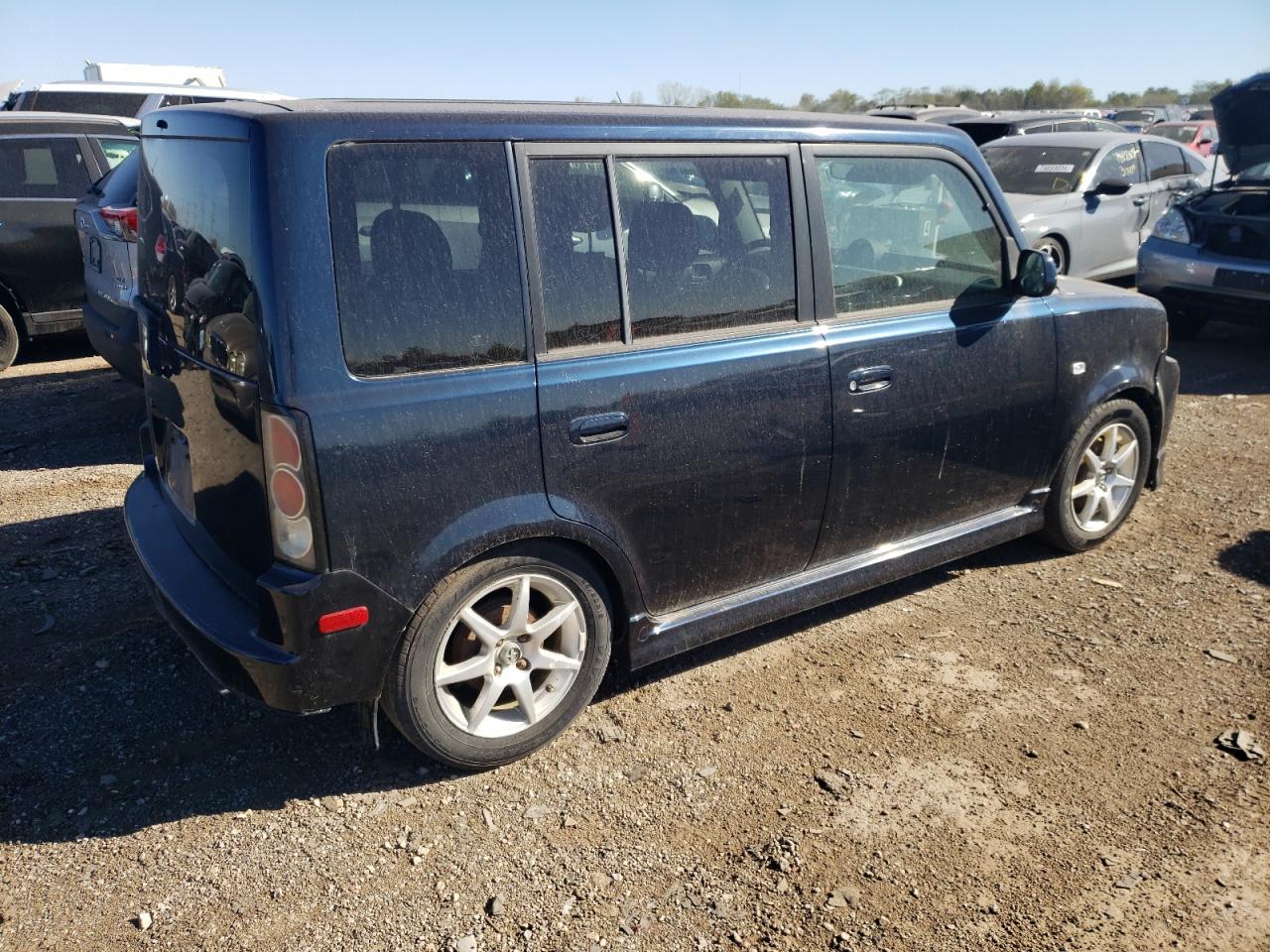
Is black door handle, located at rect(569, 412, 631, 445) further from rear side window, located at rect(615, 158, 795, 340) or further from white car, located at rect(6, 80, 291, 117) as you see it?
white car, located at rect(6, 80, 291, 117)

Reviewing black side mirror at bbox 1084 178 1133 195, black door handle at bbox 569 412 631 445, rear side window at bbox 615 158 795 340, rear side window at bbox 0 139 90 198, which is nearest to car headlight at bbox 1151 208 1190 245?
black side mirror at bbox 1084 178 1133 195

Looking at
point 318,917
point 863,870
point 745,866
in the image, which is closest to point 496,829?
point 318,917

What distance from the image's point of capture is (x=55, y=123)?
859cm

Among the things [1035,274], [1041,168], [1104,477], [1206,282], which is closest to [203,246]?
[1035,274]

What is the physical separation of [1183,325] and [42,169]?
32.8ft

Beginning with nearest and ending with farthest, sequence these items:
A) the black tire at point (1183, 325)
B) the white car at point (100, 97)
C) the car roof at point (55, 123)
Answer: the car roof at point (55, 123), the black tire at point (1183, 325), the white car at point (100, 97)

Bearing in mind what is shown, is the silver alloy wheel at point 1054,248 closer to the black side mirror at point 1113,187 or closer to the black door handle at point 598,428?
the black side mirror at point 1113,187

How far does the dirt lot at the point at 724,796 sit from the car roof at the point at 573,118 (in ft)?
6.31

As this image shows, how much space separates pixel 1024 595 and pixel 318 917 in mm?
3174

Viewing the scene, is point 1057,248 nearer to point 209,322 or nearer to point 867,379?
point 867,379

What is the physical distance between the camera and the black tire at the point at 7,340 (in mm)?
8164

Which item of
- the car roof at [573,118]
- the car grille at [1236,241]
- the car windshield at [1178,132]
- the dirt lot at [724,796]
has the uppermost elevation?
the car windshield at [1178,132]

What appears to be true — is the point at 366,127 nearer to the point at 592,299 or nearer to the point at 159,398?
the point at 592,299

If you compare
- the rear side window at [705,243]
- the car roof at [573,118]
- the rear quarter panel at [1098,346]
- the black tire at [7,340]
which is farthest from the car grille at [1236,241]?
the black tire at [7,340]
